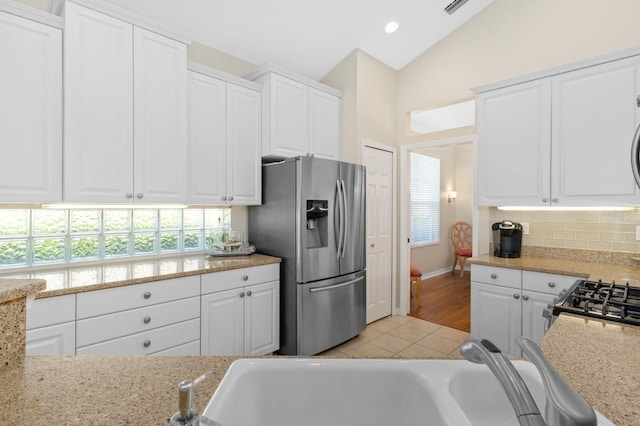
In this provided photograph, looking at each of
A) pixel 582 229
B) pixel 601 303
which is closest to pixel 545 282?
pixel 582 229

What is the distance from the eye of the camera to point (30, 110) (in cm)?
191

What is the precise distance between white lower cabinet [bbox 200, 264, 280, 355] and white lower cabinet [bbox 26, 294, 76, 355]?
770mm

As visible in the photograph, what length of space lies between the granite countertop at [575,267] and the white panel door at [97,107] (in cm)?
285

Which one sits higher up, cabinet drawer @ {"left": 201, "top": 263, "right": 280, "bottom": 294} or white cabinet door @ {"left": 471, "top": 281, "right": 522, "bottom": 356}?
cabinet drawer @ {"left": 201, "top": 263, "right": 280, "bottom": 294}

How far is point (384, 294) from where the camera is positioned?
3852 millimetres

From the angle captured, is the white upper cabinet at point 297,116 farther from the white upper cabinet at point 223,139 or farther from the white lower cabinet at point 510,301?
the white lower cabinet at point 510,301

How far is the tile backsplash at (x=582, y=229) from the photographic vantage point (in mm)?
2512

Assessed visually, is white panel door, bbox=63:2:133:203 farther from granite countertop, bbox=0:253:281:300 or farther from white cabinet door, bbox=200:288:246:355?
white cabinet door, bbox=200:288:246:355

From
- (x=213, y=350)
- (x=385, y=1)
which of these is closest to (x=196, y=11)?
(x=385, y=1)

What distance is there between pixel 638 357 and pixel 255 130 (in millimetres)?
2877

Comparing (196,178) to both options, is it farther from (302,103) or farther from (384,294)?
(384,294)

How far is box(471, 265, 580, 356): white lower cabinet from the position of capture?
2.31 metres

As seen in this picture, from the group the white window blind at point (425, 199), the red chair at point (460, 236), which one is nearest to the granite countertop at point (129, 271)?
the white window blind at point (425, 199)

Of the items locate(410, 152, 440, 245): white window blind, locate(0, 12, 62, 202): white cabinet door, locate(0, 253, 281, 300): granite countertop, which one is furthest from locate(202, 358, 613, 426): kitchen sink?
locate(410, 152, 440, 245): white window blind
